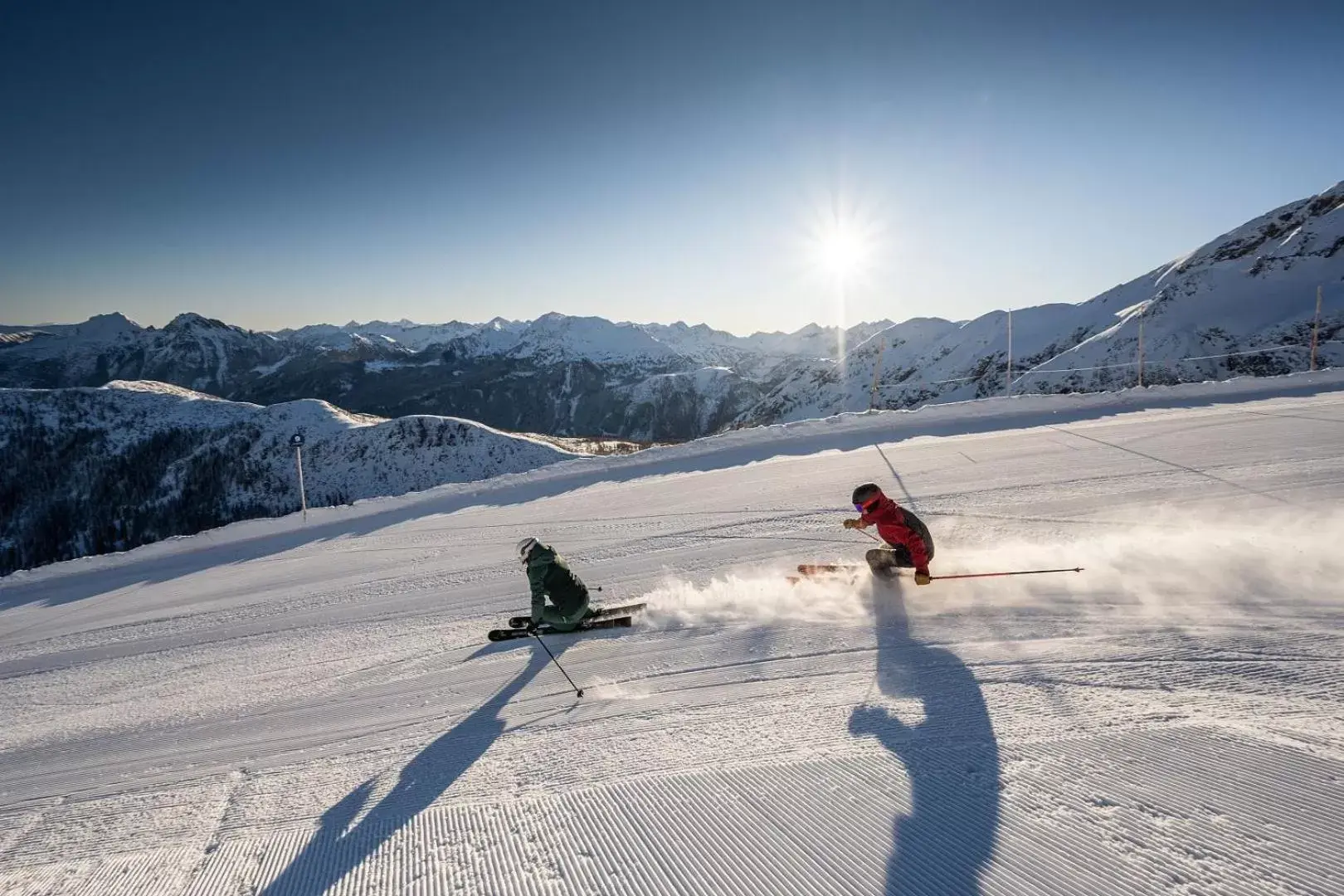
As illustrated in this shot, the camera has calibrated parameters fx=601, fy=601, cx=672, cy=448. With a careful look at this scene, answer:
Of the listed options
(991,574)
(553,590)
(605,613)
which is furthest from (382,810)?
(991,574)

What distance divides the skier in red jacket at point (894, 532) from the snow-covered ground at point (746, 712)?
326mm

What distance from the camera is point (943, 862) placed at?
288cm

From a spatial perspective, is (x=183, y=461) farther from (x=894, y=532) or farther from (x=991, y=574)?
(x=991, y=574)

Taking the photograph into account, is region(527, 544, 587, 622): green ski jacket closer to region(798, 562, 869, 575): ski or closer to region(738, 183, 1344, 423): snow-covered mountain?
region(798, 562, 869, 575): ski

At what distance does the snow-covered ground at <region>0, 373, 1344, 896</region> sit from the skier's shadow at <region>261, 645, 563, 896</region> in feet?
0.08

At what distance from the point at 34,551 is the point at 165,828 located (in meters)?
192

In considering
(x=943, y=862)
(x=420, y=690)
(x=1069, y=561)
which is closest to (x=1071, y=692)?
(x=943, y=862)

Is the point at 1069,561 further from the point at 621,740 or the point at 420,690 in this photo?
the point at 420,690

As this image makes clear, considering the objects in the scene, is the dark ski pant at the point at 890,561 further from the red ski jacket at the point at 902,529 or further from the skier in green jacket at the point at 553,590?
the skier in green jacket at the point at 553,590

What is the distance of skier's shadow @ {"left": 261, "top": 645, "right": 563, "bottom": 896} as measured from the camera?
3.41 m

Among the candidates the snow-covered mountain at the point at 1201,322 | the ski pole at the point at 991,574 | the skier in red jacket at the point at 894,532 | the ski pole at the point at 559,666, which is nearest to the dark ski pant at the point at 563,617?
the ski pole at the point at 559,666

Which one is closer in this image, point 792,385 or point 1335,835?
point 1335,835

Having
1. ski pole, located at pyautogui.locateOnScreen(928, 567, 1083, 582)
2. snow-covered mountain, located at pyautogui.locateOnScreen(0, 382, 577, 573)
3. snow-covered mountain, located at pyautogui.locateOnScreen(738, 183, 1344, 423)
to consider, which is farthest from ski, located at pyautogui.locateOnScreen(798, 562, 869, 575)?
snow-covered mountain, located at pyautogui.locateOnScreen(0, 382, 577, 573)

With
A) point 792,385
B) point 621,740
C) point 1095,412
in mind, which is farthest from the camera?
point 792,385
